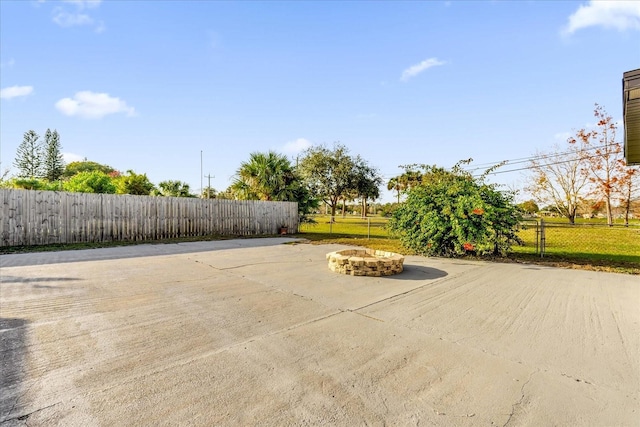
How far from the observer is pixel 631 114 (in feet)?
13.4

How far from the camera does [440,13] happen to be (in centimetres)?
873

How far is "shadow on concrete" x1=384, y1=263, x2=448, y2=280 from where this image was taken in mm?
5468

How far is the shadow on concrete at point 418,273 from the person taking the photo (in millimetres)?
5468

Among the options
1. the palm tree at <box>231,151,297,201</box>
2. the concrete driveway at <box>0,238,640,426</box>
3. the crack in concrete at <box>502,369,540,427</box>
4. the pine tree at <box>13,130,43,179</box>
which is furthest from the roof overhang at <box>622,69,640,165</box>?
the pine tree at <box>13,130,43,179</box>

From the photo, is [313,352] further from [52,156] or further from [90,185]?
[52,156]

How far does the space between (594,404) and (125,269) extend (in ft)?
22.6

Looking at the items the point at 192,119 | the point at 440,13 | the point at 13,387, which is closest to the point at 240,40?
the point at 440,13

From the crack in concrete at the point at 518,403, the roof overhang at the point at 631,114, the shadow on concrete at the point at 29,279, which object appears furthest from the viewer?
the shadow on concrete at the point at 29,279

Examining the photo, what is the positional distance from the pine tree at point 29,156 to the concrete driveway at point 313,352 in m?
39.0

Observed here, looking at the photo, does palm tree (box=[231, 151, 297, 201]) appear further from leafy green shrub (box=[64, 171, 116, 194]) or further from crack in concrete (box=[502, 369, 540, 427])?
crack in concrete (box=[502, 369, 540, 427])

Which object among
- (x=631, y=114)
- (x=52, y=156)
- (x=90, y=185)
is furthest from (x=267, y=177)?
(x=52, y=156)

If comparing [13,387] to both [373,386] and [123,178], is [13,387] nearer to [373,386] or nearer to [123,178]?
[373,386]

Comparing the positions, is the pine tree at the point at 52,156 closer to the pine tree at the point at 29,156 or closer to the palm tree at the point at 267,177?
the pine tree at the point at 29,156

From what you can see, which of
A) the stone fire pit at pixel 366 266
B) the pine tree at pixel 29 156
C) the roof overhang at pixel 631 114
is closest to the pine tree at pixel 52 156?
the pine tree at pixel 29 156
